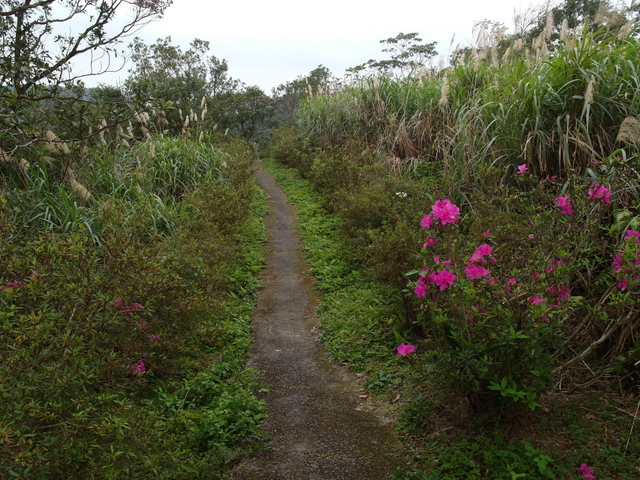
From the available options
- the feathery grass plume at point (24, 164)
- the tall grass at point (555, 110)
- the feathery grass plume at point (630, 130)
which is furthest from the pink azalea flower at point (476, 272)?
the feathery grass plume at point (24, 164)

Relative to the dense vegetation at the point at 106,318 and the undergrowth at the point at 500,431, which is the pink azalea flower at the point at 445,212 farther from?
the dense vegetation at the point at 106,318

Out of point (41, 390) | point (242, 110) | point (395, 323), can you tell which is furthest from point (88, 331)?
point (242, 110)

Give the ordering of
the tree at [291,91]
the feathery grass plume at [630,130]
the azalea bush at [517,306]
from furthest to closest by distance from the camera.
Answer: the tree at [291,91], the feathery grass plume at [630,130], the azalea bush at [517,306]

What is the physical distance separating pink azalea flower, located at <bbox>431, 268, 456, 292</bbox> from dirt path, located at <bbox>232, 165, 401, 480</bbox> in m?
1.01

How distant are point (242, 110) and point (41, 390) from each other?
77.2 feet

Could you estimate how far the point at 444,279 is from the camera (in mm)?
2285

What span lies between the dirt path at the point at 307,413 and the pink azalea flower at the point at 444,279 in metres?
1.01

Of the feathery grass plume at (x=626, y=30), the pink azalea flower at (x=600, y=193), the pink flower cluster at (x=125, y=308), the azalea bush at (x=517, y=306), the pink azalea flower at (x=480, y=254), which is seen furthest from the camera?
the feathery grass plume at (x=626, y=30)

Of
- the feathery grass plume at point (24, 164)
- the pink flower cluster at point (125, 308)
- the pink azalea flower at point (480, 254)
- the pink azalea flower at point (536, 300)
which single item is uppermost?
the feathery grass plume at point (24, 164)

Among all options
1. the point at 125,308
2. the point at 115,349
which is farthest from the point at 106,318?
the point at 115,349

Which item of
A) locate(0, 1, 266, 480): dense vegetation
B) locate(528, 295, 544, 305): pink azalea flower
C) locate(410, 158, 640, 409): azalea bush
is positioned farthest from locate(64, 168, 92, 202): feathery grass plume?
locate(528, 295, 544, 305): pink azalea flower

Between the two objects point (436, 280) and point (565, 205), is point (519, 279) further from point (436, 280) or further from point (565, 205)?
point (436, 280)

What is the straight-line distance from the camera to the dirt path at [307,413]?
2.51 metres

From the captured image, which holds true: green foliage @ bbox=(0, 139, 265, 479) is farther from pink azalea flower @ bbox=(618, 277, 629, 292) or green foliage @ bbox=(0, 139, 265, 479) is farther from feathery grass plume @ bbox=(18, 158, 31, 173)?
pink azalea flower @ bbox=(618, 277, 629, 292)
